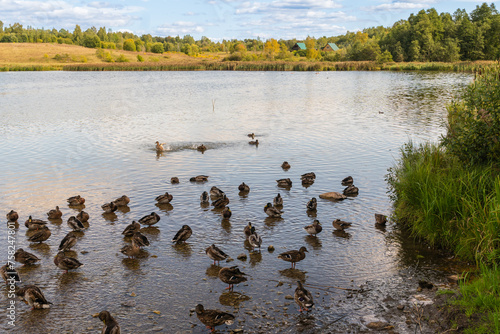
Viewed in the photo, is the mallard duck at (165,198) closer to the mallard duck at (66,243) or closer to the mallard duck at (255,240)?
the mallard duck at (66,243)

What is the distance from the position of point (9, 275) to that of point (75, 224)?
3.35 meters

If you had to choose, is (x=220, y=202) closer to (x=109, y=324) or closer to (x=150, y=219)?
(x=150, y=219)

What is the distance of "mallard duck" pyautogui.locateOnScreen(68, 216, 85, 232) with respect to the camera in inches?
513

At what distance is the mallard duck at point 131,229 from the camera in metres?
12.7

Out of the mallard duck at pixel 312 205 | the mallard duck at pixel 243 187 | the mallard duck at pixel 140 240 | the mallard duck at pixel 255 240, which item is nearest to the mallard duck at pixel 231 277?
the mallard duck at pixel 255 240

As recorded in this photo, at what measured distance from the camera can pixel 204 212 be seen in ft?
49.1

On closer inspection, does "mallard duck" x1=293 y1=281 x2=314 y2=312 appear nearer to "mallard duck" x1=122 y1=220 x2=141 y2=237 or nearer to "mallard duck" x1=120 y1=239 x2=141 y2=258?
"mallard duck" x1=120 y1=239 x2=141 y2=258

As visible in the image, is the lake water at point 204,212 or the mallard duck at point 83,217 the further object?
the mallard duck at point 83,217

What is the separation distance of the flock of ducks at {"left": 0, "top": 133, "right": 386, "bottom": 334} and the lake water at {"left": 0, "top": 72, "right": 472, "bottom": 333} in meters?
0.25

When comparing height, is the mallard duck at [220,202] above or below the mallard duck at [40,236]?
above

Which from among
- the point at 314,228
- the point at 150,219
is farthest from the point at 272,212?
the point at 150,219

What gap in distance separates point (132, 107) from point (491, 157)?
1461 inches

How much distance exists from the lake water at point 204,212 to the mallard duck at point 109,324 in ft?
1.23

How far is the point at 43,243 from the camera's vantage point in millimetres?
12398
